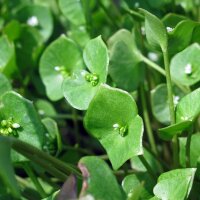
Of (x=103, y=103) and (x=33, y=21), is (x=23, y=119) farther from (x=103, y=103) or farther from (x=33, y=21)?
(x=33, y=21)

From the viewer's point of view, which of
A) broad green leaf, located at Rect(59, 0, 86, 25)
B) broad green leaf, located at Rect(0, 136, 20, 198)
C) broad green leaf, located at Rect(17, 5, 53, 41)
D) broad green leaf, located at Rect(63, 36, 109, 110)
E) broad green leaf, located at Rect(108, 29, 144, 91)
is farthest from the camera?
broad green leaf, located at Rect(17, 5, 53, 41)

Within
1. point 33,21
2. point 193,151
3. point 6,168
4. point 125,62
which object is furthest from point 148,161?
point 33,21

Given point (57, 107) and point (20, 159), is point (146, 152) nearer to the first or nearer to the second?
point (20, 159)

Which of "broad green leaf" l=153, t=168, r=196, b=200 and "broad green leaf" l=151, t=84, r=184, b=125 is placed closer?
"broad green leaf" l=153, t=168, r=196, b=200

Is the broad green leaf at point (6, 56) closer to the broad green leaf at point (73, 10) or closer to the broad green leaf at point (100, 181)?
the broad green leaf at point (73, 10)

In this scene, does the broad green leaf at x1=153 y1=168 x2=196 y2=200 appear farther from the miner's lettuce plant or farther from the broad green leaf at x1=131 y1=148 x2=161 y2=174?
the broad green leaf at x1=131 y1=148 x2=161 y2=174

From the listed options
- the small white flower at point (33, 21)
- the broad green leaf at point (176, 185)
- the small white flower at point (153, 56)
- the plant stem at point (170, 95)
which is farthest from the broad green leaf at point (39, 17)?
the broad green leaf at point (176, 185)

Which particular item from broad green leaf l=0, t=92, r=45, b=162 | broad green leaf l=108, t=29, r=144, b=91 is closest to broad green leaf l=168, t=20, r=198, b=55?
broad green leaf l=108, t=29, r=144, b=91

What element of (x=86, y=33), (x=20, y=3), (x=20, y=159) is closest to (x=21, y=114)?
(x=20, y=159)
